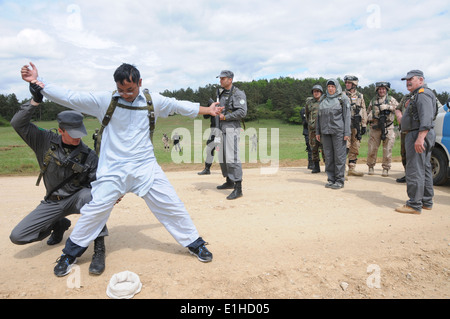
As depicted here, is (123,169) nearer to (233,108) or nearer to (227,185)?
(233,108)

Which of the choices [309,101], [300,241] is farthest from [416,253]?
[309,101]

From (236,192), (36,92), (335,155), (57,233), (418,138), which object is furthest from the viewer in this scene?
(335,155)

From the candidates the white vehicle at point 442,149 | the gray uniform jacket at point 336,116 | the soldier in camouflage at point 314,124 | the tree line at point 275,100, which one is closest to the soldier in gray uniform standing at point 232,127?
the gray uniform jacket at point 336,116

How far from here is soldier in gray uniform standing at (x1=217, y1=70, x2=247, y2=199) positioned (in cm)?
676

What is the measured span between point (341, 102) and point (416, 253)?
14.7 feet

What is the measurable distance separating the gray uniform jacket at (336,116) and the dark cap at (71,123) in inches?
222

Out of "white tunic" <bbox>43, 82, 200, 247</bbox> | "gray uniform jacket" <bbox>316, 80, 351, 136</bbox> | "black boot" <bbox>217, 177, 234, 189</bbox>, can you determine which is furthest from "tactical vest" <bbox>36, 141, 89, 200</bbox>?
"gray uniform jacket" <bbox>316, 80, 351, 136</bbox>

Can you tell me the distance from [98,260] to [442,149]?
305 inches

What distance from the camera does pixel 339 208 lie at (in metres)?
6.05

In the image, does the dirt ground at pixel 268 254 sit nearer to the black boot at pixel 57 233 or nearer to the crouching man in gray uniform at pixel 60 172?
the black boot at pixel 57 233

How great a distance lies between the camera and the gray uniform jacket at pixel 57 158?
13.0ft

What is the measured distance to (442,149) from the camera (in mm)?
7797

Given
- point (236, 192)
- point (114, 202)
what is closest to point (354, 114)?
point (236, 192)

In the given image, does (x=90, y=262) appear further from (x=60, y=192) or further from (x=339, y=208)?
(x=339, y=208)
